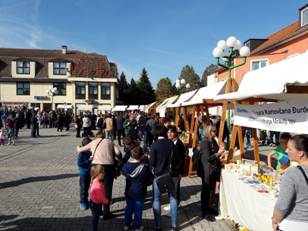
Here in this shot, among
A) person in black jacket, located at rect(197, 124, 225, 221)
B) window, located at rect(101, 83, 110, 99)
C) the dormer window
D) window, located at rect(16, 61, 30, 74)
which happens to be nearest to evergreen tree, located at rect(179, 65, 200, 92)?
window, located at rect(101, 83, 110, 99)

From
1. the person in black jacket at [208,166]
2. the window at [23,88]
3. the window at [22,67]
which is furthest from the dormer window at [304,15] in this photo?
the window at [23,88]

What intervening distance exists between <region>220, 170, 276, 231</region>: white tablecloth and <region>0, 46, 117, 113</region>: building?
43.6 m

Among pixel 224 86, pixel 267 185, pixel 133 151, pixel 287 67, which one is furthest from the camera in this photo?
pixel 224 86

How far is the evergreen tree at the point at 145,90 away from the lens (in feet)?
226

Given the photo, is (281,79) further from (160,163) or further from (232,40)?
(232,40)

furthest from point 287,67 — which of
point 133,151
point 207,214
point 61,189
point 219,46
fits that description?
point 219,46

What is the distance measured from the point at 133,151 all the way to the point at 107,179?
3.50ft

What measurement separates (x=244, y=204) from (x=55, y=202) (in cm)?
397

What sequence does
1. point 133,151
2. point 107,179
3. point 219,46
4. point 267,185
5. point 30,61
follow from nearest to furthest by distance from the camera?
1. point 267,185
2. point 133,151
3. point 107,179
4. point 219,46
5. point 30,61

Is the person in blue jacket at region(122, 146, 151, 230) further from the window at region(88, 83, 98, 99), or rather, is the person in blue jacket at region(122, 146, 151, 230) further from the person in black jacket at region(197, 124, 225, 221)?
the window at region(88, 83, 98, 99)

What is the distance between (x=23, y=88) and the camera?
4788 cm

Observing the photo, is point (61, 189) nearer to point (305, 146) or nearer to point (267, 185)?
point (267, 185)

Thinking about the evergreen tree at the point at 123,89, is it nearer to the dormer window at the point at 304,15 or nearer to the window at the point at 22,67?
the window at the point at 22,67

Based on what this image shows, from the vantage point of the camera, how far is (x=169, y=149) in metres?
5.29
